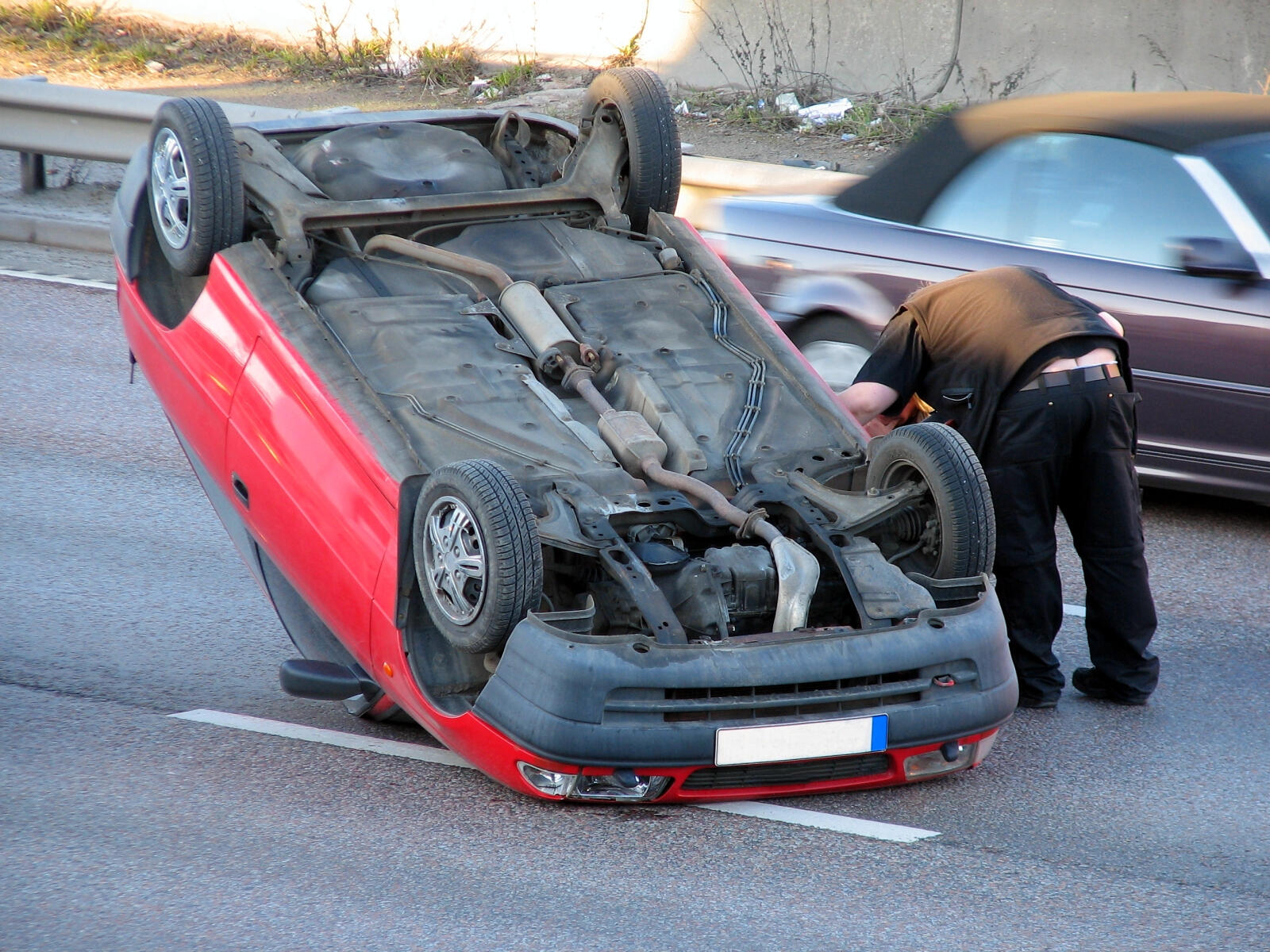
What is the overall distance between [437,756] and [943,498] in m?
1.72

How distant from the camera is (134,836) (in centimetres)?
390

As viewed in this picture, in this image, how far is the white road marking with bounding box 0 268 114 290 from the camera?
9.39 meters

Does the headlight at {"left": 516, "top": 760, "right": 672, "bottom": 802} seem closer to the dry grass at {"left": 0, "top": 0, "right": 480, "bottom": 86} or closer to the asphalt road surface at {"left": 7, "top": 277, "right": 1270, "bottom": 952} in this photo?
the asphalt road surface at {"left": 7, "top": 277, "right": 1270, "bottom": 952}

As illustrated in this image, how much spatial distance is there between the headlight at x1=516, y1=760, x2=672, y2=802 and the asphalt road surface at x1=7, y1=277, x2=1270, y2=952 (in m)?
0.13

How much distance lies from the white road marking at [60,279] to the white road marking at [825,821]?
661 centimetres

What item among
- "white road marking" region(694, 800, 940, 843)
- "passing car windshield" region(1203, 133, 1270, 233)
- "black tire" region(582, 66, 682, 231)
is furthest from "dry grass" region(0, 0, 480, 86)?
"white road marking" region(694, 800, 940, 843)

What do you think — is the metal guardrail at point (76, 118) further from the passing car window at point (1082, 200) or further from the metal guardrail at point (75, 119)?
the passing car window at point (1082, 200)

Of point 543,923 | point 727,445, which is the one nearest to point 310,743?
point 543,923

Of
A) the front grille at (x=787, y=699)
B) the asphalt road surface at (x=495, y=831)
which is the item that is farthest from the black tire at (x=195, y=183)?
the front grille at (x=787, y=699)

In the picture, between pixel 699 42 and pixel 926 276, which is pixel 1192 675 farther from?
pixel 699 42

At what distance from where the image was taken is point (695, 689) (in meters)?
3.88

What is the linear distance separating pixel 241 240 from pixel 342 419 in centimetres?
114

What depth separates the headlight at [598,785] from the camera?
153 inches

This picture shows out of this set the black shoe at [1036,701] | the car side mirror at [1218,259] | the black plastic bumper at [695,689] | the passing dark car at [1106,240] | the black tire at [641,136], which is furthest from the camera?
the passing dark car at [1106,240]
